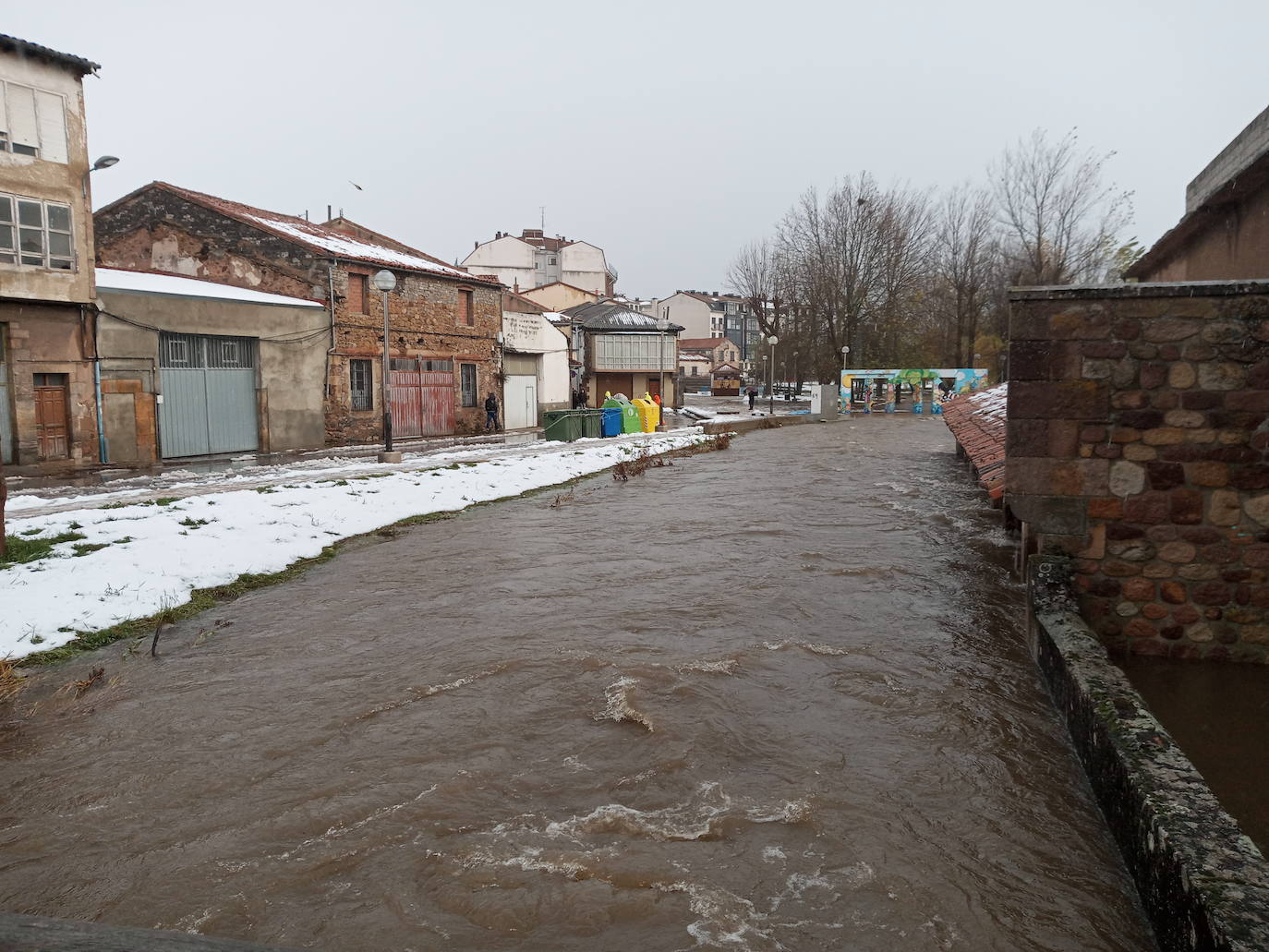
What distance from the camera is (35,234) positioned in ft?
54.9

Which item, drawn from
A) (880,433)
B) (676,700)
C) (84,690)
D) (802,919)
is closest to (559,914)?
(802,919)

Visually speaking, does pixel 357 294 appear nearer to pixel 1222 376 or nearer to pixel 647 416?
pixel 647 416

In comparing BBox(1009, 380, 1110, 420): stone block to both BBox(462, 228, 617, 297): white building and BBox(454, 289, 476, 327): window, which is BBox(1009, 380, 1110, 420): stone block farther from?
BBox(462, 228, 617, 297): white building

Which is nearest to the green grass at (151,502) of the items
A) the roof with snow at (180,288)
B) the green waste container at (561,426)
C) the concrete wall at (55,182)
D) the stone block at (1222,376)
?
the concrete wall at (55,182)

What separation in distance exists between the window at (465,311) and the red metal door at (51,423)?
12992mm

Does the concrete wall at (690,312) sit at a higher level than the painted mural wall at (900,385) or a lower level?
higher

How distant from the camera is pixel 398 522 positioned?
38.5 feet

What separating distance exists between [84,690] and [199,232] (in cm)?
2174

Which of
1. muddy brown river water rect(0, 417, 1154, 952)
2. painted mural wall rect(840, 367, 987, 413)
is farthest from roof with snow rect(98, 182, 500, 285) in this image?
painted mural wall rect(840, 367, 987, 413)

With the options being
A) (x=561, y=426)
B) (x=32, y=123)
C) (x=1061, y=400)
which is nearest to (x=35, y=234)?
(x=32, y=123)

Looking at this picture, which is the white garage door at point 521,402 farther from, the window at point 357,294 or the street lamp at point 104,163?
the street lamp at point 104,163

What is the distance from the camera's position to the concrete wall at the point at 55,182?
53.5 feet

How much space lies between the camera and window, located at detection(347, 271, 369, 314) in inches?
973

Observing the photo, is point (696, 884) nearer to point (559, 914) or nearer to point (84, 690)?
point (559, 914)
